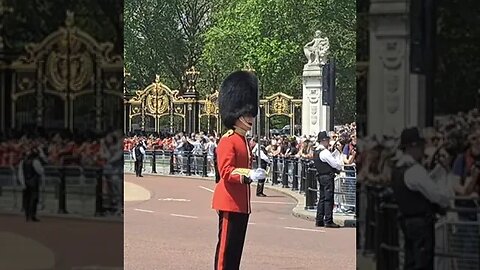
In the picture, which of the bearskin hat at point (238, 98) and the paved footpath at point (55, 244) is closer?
the paved footpath at point (55, 244)

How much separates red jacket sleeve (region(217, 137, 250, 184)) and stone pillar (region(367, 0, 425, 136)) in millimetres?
2272

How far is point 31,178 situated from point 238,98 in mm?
2596

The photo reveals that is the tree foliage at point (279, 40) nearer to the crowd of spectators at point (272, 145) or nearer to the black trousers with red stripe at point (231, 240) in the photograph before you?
the crowd of spectators at point (272, 145)

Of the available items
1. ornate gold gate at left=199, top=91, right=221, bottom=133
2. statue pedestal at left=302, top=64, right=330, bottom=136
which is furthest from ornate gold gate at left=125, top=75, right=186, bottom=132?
statue pedestal at left=302, top=64, right=330, bottom=136

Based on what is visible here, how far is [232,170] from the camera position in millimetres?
5168

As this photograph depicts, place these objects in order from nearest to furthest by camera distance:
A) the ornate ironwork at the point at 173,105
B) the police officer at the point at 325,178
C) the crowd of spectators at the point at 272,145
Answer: the police officer at the point at 325,178 < the crowd of spectators at the point at 272,145 < the ornate ironwork at the point at 173,105

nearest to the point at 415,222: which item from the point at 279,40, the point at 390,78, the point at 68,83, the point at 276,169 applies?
the point at 390,78

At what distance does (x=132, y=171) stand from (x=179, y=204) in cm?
1030

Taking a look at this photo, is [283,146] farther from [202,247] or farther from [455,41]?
[455,41]

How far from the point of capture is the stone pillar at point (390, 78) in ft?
9.18

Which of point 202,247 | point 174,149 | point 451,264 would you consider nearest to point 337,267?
point 202,247

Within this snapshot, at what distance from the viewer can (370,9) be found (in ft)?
9.37

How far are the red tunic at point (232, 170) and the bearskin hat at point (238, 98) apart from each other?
9.1 inches

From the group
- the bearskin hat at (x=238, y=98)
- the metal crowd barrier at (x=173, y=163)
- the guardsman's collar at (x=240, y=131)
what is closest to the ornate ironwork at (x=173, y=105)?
the metal crowd barrier at (x=173, y=163)
